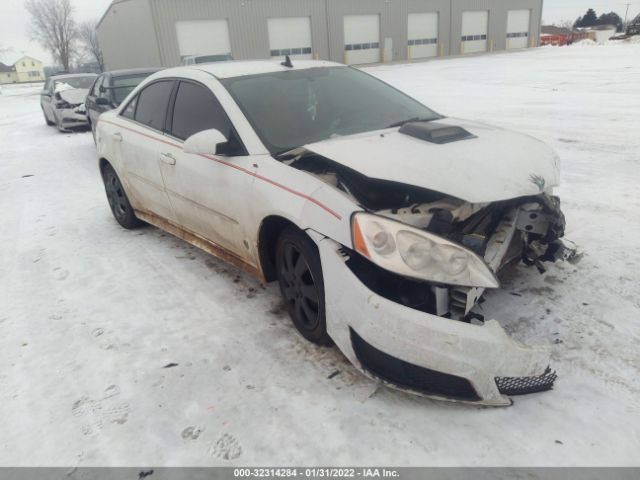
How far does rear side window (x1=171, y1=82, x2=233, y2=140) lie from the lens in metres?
3.27

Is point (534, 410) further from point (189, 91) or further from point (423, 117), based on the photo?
point (189, 91)

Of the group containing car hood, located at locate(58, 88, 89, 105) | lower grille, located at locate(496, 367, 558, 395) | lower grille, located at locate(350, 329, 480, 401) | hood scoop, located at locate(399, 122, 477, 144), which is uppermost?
car hood, located at locate(58, 88, 89, 105)

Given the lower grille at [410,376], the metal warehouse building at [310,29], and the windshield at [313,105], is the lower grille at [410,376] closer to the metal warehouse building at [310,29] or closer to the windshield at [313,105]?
the windshield at [313,105]

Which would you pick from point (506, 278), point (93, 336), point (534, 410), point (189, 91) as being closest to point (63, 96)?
point (189, 91)

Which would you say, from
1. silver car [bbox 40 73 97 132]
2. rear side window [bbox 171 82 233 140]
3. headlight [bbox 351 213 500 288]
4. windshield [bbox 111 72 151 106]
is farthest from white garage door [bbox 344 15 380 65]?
headlight [bbox 351 213 500 288]

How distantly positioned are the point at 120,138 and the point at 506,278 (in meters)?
3.70

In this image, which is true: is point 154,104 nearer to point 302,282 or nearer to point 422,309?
point 302,282

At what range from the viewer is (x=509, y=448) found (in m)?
2.01

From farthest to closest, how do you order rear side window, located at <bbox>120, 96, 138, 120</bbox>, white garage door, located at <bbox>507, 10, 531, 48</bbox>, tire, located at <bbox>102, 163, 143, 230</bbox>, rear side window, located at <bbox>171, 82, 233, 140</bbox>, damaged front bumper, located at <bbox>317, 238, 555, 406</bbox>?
1. white garage door, located at <bbox>507, 10, 531, 48</bbox>
2. tire, located at <bbox>102, 163, 143, 230</bbox>
3. rear side window, located at <bbox>120, 96, 138, 120</bbox>
4. rear side window, located at <bbox>171, 82, 233, 140</bbox>
5. damaged front bumper, located at <bbox>317, 238, 555, 406</bbox>

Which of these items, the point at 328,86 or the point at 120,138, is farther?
the point at 120,138

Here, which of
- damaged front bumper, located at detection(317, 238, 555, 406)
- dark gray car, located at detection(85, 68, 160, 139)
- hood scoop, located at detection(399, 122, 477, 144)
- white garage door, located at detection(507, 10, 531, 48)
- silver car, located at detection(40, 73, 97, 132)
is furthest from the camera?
white garage door, located at detection(507, 10, 531, 48)

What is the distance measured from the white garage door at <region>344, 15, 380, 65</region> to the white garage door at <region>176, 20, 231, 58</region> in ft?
28.4

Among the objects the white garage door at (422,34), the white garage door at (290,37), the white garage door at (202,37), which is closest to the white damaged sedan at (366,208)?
the white garage door at (202,37)

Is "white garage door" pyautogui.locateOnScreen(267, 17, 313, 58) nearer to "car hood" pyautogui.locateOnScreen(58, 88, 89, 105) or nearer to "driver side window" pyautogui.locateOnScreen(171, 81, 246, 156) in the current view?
"car hood" pyautogui.locateOnScreen(58, 88, 89, 105)
